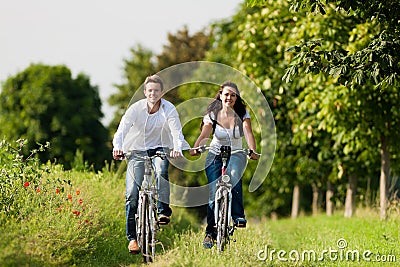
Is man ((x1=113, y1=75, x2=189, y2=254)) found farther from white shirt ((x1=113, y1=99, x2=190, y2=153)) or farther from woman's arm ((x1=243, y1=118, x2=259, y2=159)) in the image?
woman's arm ((x1=243, y1=118, x2=259, y2=159))

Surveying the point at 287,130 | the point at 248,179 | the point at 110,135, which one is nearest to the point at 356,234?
the point at 287,130

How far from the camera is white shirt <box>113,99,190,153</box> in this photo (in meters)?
8.63

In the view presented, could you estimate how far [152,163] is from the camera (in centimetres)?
873

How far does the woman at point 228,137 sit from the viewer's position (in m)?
8.91

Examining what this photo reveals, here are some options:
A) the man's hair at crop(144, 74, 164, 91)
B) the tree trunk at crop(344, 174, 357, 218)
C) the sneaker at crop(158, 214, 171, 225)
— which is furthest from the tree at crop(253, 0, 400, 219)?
the tree trunk at crop(344, 174, 357, 218)

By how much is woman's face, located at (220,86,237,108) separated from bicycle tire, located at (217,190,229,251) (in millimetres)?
1052

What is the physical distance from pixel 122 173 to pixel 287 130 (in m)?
6.41

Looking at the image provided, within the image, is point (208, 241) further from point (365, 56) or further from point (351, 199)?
point (351, 199)

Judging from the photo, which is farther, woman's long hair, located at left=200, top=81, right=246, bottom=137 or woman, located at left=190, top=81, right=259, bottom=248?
woman's long hair, located at left=200, top=81, right=246, bottom=137

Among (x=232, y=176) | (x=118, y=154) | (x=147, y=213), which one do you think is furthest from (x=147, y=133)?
(x=232, y=176)

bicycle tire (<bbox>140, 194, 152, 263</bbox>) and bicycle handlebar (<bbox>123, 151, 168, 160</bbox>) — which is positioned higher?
bicycle handlebar (<bbox>123, 151, 168, 160</bbox>)

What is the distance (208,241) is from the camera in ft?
30.1

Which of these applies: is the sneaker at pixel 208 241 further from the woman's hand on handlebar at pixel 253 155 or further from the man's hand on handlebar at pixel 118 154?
the man's hand on handlebar at pixel 118 154

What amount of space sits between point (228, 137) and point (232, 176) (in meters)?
0.46
